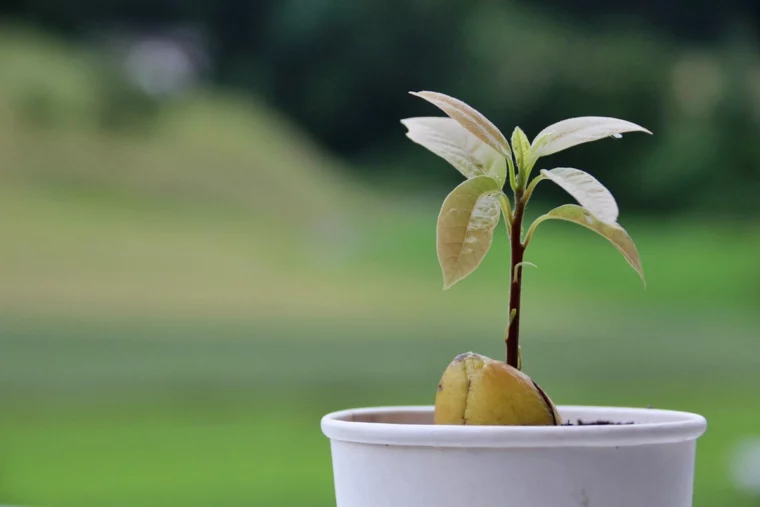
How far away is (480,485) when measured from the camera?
423mm

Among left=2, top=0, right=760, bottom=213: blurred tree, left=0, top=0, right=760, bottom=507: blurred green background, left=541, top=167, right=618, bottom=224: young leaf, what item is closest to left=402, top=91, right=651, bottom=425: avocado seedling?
left=541, top=167, right=618, bottom=224: young leaf

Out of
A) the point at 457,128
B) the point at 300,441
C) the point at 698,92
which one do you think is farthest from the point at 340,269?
the point at 457,128

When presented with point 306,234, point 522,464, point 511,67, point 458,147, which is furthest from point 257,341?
point 522,464

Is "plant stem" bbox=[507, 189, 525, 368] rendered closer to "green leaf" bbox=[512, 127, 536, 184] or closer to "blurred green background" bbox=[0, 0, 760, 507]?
"green leaf" bbox=[512, 127, 536, 184]

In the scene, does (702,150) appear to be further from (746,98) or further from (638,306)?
(638,306)

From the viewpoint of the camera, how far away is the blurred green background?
3500 mm

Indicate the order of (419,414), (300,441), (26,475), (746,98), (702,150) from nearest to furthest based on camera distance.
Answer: (419,414) < (702,150) < (746,98) < (26,475) < (300,441)

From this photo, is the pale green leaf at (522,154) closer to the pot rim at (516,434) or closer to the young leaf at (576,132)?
the young leaf at (576,132)

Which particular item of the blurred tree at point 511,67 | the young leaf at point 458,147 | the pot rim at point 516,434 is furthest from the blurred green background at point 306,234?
the pot rim at point 516,434

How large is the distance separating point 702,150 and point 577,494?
3.28 metres

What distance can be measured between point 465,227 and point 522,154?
79mm

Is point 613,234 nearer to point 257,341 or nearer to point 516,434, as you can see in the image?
point 516,434

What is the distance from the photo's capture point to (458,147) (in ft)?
1.80

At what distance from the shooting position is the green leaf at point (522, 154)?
1.74 ft
